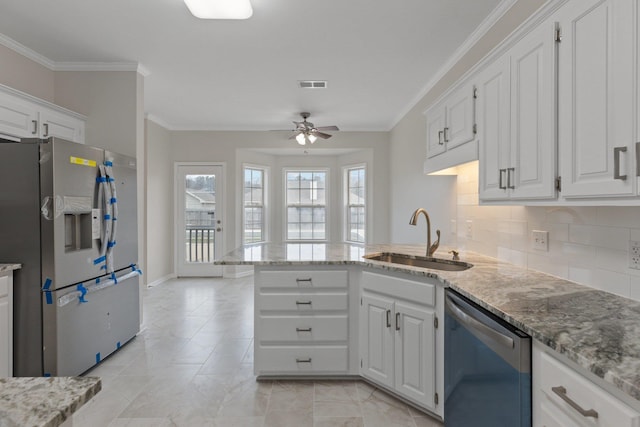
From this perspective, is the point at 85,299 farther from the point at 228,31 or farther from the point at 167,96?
the point at 167,96

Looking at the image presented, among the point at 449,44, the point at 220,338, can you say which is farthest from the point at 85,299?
the point at 449,44

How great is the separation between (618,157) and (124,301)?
350 centimetres

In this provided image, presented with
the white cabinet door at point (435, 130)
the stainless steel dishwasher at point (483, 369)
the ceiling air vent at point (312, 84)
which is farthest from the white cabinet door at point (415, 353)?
the ceiling air vent at point (312, 84)

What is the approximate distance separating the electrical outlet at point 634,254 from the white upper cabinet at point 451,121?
97 centimetres

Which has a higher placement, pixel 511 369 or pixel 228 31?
pixel 228 31

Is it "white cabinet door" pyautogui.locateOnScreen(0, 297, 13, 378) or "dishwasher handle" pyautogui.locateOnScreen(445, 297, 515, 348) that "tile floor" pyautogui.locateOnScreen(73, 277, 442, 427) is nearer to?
"white cabinet door" pyautogui.locateOnScreen(0, 297, 13, 378)

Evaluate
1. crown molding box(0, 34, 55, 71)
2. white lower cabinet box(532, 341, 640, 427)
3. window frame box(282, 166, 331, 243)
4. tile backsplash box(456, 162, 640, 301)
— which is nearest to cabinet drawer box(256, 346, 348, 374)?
tile backsplash box(456, 162, 640, 301)

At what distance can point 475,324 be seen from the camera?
147cm

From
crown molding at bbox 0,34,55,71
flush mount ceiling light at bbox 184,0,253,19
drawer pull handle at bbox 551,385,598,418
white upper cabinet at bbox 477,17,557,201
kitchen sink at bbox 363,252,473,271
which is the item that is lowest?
drawer pull handle at bbox 551,385,598,418

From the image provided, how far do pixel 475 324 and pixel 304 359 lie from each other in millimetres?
1381

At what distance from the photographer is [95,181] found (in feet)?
8.70

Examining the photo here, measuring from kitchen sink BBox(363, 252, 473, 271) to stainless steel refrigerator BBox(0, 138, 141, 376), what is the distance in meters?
2.15

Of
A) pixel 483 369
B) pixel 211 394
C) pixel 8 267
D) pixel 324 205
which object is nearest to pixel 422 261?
pixel 483 369

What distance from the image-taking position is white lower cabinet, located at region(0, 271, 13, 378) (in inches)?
87.0
